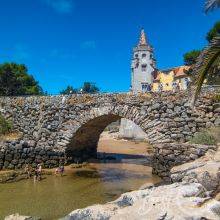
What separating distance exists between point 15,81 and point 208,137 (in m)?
38.2

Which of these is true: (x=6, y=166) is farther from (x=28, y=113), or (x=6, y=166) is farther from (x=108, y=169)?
(x=108, y=169)

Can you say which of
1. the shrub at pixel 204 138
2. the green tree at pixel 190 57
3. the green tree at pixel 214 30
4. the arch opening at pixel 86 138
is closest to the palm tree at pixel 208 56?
the shrub at pixel 204 138

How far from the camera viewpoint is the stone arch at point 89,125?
81.7ft

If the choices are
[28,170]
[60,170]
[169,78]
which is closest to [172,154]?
[60,170]

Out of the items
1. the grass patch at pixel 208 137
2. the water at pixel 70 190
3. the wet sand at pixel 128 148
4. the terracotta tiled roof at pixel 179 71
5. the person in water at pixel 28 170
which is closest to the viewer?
the water at pixel 70 190

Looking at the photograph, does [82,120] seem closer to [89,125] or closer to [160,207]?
[89,125]

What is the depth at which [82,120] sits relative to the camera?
87.6 feet

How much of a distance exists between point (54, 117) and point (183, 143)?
9596 millimetres

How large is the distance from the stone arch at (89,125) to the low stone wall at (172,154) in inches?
92.8

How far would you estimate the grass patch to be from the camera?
20.2 metres

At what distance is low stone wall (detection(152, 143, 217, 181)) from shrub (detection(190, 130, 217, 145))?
1.90 ft

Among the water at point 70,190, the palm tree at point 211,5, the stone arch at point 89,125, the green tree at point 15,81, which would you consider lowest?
the water at point 70,190

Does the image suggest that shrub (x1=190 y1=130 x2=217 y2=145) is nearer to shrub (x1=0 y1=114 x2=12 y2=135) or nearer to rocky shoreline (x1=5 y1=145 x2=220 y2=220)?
rocky shoreline (x1=5 y1=145 x2=220 y2=220)

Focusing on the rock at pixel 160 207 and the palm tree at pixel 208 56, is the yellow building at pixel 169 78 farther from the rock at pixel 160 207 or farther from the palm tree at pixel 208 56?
the rock at pixel 160 207
